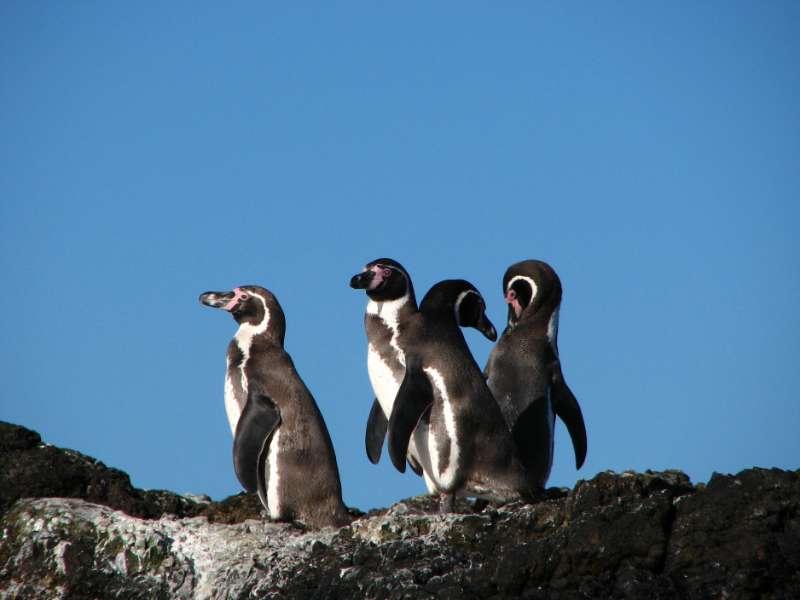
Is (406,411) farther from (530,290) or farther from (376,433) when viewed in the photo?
(530,290)

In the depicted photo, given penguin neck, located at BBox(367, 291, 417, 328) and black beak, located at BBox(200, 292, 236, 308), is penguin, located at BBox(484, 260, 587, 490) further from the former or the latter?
black beak, located at BBox(200, 292, 236, 308)

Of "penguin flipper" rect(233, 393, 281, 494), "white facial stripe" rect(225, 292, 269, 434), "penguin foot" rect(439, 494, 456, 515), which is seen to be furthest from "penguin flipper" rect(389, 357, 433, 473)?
"white facial stripe" rect(225, 292, 269, 434)

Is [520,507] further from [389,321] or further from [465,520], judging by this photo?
[389,321]

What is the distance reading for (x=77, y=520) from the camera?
30.1 feet

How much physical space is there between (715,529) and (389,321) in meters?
3.78

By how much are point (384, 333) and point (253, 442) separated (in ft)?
4.23

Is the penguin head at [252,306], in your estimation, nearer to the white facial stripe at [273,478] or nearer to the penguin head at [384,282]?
the penguin head at [384,282]

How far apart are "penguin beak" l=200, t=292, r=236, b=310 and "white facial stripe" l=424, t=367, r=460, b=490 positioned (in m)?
2.41

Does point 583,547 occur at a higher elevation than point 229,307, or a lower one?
lower

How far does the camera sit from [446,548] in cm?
802

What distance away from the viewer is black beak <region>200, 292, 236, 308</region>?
11273 millimetres

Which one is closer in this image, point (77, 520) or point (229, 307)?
point (77, 520)

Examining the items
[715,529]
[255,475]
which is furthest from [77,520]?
[715,529]

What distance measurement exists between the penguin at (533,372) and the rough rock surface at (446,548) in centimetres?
88
